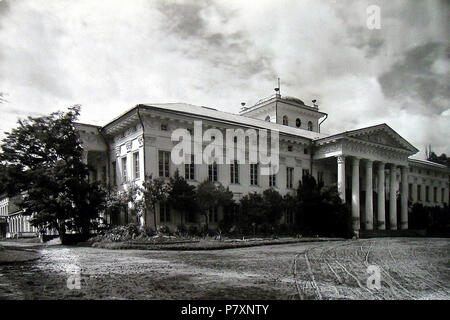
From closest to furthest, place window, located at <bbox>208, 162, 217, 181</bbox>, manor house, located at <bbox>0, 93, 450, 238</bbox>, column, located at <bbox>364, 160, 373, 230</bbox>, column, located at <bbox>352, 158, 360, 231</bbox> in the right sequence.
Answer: manor house, located at <bbox>0, 93, 450, 238</bbox>
window, located at <bbox>208, 162, 217, 181</bbox>
column, located at <bbox>352, 158, 360, 231</bbox>
column, located at <bbox>364, 160, 373, 230</bbox>

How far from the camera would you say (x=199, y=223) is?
895 inches

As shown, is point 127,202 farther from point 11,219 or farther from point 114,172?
point 11,219

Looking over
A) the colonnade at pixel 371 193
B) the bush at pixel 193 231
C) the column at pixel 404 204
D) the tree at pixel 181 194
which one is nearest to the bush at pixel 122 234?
the tree at pixel 181 194

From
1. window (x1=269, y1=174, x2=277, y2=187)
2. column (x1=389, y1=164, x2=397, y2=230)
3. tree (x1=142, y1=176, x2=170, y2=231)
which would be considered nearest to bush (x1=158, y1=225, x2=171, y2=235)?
tree (x1=142, y1=176, x2=170, y2=231)

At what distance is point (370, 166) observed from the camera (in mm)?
30156

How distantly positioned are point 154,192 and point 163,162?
8.68 feet

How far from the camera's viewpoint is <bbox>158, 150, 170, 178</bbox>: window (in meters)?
22.1

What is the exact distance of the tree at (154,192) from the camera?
65.5 ft

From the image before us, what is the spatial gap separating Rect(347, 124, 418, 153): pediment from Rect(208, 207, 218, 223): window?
11614 mm

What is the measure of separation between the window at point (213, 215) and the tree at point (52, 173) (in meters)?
6.45

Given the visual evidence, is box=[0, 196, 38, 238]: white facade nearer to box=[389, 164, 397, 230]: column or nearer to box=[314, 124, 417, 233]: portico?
box=[314, 124, 417, 233]: portico

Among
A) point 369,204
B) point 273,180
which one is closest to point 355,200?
point 369,204

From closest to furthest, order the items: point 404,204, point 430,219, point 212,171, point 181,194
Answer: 1. point 181,194
2. point 212,171
3. point 404,204
4. point 430,219
